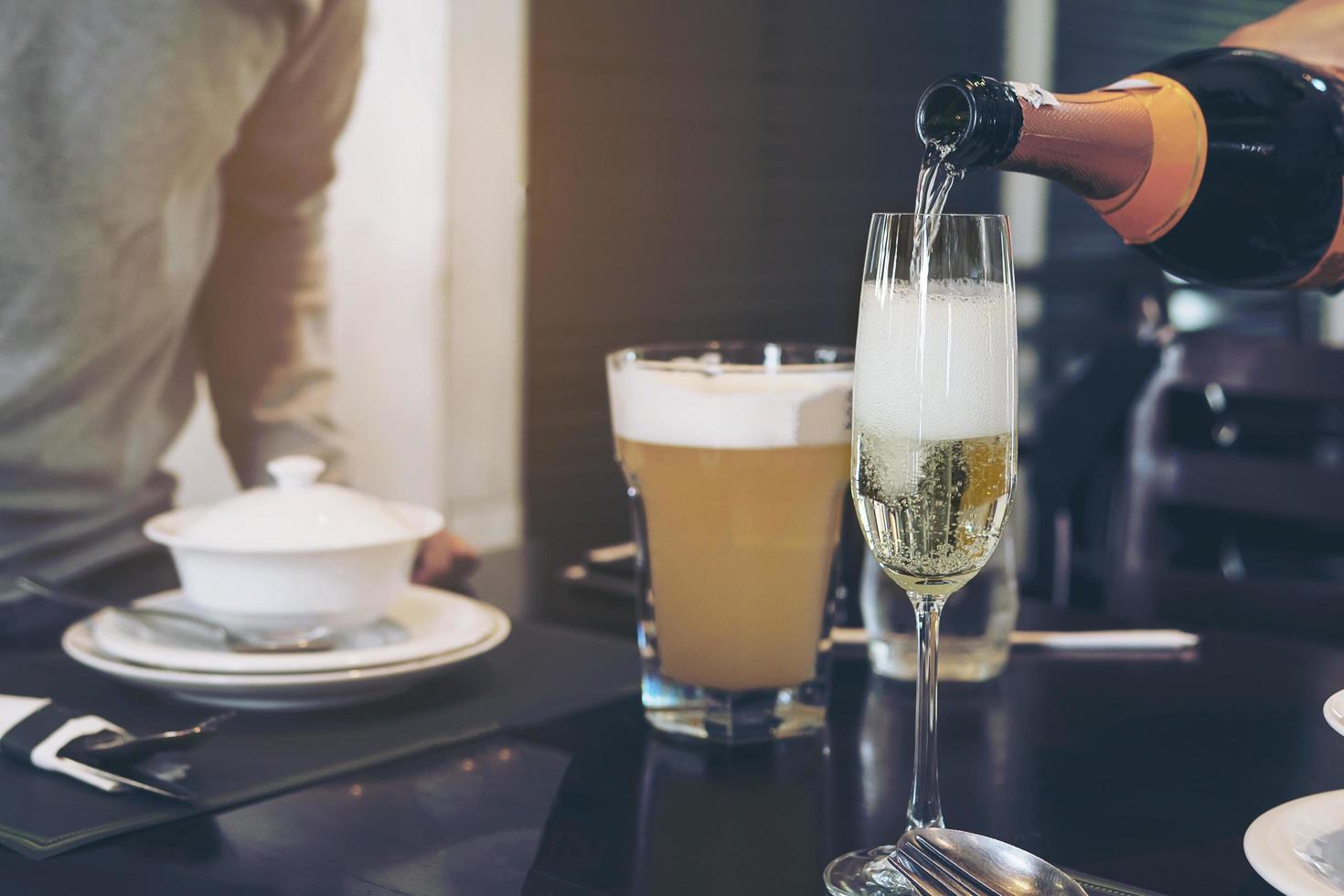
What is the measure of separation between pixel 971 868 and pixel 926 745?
0.06 metres

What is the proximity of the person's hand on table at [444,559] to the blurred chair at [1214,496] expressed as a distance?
69 centimetres

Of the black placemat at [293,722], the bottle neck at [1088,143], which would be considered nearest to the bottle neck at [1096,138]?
the bottle neck at [1088,143]

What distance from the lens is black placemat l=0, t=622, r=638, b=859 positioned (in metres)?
0.62

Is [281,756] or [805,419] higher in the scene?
[805,419]

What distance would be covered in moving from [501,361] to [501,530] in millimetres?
376

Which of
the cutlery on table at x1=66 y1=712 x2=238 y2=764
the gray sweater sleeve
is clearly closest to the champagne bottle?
the cutlery on table at x1=66 y1=712 x2=238 y2=764

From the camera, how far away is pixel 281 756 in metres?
0.71

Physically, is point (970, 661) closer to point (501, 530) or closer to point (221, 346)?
point (221, 346)

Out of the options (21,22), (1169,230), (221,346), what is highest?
(21,22)

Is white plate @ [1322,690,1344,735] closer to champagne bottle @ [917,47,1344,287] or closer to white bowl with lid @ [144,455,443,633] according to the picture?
champagne bottle @ [917,47,1344,287]

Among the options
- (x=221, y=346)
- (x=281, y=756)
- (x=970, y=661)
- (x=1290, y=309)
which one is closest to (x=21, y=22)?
(x=221, y=346)

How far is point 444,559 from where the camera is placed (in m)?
1.11

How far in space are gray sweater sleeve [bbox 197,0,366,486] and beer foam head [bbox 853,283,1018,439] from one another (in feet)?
2.98

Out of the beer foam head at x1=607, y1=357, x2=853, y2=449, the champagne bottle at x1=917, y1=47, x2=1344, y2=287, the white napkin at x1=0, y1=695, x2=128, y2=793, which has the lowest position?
the white napkin at x1=0, y1=695, x2=128, y2=793
